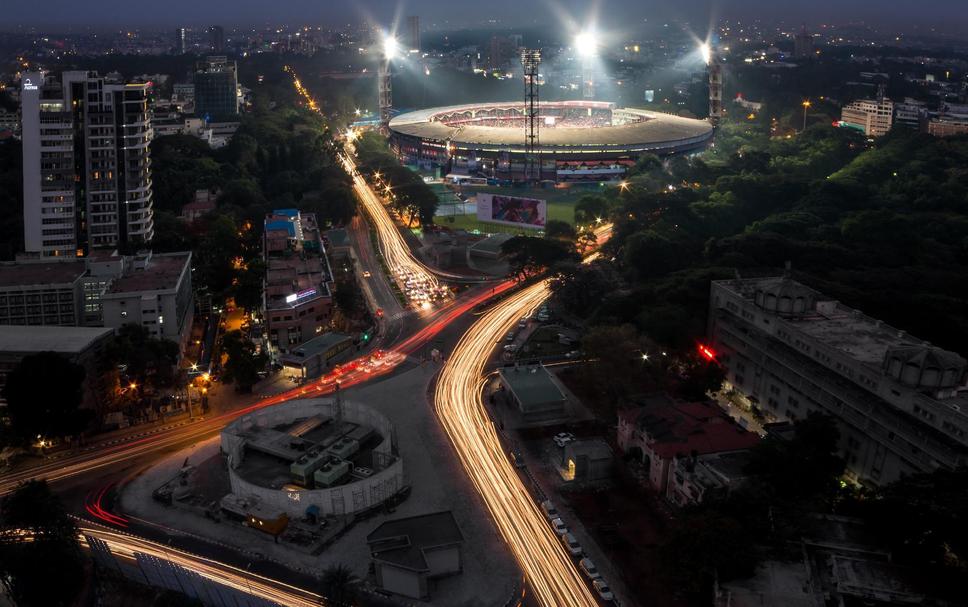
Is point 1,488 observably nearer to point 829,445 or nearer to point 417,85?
point 829,445

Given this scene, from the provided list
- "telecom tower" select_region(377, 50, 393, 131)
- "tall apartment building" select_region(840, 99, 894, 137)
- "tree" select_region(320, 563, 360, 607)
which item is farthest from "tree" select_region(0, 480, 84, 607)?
"tall apartment building" select_region(840, 99, 894, 137)

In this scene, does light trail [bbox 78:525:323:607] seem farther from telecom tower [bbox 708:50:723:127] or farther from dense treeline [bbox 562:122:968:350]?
telecom tower [bbox 708:50:723:127]

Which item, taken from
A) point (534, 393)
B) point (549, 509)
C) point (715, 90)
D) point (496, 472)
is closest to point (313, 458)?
point (496, 472)

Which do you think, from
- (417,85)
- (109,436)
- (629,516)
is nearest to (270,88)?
(417,85)

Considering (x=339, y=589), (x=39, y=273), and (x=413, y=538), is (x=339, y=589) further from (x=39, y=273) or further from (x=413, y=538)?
(x=39, y=273)

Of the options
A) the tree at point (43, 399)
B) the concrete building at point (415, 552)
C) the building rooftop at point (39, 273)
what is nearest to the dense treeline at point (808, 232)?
the concrete building at point (415, 552)

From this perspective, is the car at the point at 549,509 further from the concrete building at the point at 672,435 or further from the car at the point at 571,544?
the concrete building at the point at 672,435
